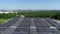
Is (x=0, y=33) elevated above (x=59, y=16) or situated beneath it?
elevated above

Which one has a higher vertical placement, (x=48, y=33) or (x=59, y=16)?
(x=48, y=33)

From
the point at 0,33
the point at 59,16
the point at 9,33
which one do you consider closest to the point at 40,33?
the point at 9,33

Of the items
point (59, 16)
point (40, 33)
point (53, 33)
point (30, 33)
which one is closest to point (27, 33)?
point (30, 33)

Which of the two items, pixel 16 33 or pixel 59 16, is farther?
pixel 59 16

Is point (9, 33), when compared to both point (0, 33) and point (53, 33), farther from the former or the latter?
point (53, 33)

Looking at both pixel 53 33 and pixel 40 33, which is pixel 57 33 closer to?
pixel 53 33

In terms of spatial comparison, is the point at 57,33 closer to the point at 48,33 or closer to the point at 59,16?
the point at 48,33

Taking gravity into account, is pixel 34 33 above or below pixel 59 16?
above

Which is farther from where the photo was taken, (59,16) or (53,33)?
(59,16)
